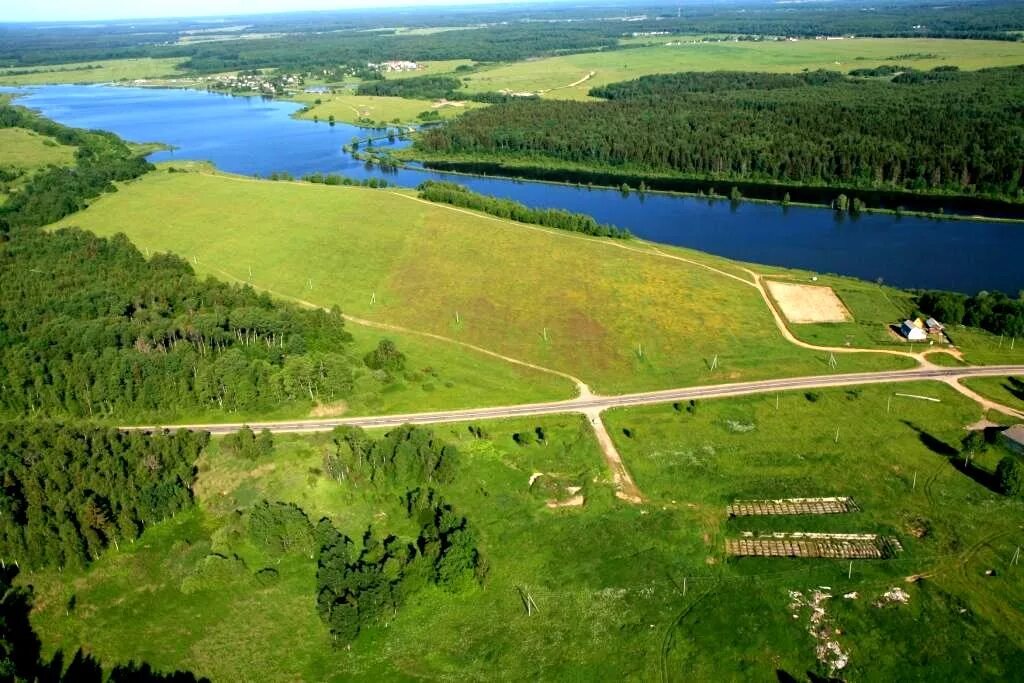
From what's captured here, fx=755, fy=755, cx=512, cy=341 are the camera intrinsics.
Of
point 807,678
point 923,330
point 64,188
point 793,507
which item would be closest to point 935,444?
point 793,507

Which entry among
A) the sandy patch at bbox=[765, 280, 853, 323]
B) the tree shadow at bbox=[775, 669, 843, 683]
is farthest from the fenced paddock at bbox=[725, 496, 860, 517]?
the sandy patch at bbox=[765, 280, 853, 323]

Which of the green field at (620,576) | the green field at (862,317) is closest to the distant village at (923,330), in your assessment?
the green field at (862,317)

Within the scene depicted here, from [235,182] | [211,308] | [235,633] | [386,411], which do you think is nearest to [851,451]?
[386,411]

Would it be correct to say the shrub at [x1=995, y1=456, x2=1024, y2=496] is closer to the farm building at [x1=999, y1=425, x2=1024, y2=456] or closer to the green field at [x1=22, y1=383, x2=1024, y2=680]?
the green field at [x1=22, y1=383, x2=1024, y2=680]

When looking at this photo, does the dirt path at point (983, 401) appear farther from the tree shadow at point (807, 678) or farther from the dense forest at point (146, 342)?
the dense forest at point (146, 342)

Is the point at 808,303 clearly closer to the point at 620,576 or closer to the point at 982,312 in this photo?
the point at 982,312

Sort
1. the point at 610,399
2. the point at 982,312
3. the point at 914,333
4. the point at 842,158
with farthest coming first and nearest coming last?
the point at 842,158
the point at 982,312
the point at 914,333
the point at 610,399
